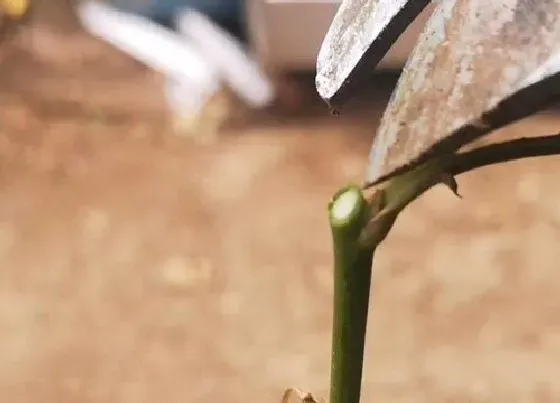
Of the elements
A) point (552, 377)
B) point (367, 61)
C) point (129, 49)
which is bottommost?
point (552, 377)

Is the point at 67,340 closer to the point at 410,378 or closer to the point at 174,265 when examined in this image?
the point at 174,265

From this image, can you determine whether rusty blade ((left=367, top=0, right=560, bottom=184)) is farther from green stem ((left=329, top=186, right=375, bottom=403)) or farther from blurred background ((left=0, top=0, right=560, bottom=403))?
blurred background ((left=0, top=0, right=560, bottom=403))

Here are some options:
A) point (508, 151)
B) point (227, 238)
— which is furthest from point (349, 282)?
point (227, 238)

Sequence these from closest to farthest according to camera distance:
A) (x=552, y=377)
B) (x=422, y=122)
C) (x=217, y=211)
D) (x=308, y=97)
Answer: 1. (x=422, y=122)
2. (x=552, y=377)
3. (x=217, y=211)
4. (x=308, y=97)

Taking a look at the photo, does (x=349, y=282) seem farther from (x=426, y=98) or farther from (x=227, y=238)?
(x=227, y=238)

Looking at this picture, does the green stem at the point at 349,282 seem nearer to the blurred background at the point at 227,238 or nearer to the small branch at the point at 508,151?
the small branch at the point at 508,151

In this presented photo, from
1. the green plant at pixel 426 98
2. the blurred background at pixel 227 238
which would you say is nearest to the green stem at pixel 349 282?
the green plant at pixel 426 98

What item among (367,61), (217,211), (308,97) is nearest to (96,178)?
(217,211)
